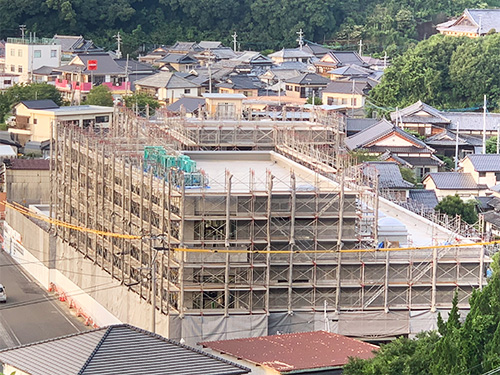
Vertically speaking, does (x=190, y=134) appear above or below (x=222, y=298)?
above

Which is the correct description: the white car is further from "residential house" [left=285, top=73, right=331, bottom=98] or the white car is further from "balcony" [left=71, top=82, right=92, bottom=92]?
"residential house" [left=285, top=73, right=331, bottom=98]

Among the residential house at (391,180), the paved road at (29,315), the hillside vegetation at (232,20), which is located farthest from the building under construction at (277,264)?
the hillside vegetation at (232,20)

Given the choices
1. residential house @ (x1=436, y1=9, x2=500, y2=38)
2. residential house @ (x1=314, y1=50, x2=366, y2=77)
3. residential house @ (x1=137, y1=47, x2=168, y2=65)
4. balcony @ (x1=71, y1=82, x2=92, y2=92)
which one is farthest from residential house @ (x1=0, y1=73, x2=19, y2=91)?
residential house @ (x1=436, y1=9, x2=500, y2=38)

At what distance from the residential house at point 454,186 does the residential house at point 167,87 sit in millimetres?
16898

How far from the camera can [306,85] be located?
48.5 m

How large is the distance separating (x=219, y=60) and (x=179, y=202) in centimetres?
3801

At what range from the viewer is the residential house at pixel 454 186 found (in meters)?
30.7

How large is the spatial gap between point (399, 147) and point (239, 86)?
14400 mm

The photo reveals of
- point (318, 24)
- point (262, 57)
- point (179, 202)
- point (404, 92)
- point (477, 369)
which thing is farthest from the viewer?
point (318, 24)

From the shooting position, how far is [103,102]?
138 ft

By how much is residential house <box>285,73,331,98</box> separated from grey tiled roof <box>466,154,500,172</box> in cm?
1694

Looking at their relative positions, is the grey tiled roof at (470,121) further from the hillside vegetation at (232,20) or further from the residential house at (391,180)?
the hillside vegetation at (232,20)

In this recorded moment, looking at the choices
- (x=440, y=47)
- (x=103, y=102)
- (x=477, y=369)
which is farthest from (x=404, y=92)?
(x=477, y=369)

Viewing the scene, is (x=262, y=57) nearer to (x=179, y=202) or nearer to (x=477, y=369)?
(x=179, y=202)
